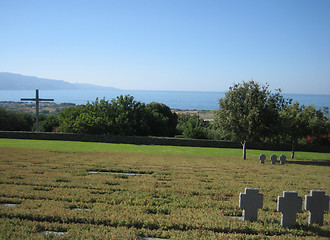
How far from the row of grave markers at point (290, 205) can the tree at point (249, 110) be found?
1498cm

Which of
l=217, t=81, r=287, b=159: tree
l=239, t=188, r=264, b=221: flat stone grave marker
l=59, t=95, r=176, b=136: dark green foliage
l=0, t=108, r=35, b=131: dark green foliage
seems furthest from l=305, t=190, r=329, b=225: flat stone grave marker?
A: l=0, t=108, r=35, b=131: dark green foliage

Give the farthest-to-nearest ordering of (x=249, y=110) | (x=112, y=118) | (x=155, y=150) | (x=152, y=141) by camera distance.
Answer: (x=112, y=118)
(x=152, y=141)
(x=155, y=150)
(x=249, y=110)

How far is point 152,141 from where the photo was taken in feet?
97.8

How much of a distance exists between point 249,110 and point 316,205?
51.2 ft

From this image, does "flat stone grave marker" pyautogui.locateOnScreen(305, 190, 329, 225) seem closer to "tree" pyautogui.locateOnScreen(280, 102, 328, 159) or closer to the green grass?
the green grass

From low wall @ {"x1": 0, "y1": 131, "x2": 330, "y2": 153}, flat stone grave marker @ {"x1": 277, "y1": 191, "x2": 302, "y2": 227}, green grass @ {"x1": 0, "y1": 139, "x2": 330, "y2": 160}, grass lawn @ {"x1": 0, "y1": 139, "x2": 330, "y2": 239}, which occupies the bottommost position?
green grass @ {"x1": 0, "y1": 139, "x2": 330, "y2": 160}

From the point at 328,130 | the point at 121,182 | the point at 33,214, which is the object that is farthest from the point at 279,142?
the point at 33,214

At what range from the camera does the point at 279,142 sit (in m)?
29.6

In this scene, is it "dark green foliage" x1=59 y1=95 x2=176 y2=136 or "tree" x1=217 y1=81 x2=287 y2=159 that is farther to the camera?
"dark green foliage" x1=59 y1=95 x2=176 y2=136

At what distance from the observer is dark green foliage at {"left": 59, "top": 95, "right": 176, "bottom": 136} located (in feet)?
105

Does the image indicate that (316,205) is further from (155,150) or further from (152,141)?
(152,141)

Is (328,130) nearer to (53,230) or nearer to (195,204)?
(195,204)

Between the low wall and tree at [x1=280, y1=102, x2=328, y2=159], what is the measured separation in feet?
20.6

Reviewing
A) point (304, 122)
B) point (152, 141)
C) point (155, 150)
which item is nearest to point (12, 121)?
point (152, 141)
